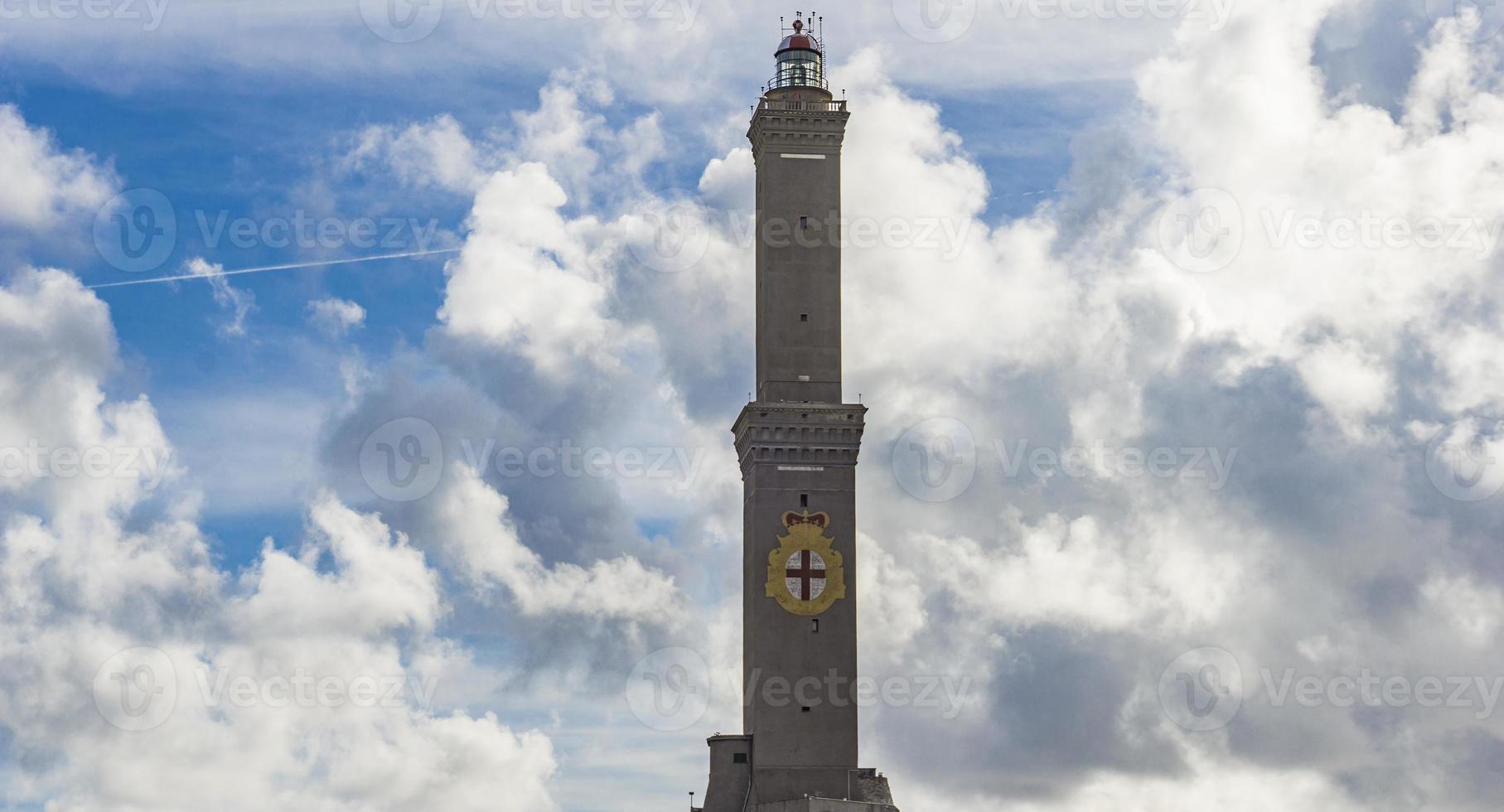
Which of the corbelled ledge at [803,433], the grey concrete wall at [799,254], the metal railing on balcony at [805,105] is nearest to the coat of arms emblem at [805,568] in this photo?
the corbelled ledge at [803,433]

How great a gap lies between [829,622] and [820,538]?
5.15 meters

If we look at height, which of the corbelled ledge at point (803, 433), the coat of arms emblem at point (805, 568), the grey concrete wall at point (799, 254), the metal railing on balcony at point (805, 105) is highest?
the metal railing on balcony at point (805, 105)

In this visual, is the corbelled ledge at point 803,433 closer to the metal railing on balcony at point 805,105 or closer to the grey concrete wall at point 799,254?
the grey concrete wall at point 799,254

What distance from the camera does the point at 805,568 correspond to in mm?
140750

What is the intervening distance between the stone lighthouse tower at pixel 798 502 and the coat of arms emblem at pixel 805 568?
72mm

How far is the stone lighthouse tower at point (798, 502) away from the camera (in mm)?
138250

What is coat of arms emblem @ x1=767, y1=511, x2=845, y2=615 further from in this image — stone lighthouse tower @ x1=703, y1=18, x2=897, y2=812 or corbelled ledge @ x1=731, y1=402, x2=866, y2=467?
corbelled ledge @ x1=731, y1=402, x2=866, y2=467

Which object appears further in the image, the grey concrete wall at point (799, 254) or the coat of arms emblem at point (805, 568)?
the grey concrete wall at point (799, 254)

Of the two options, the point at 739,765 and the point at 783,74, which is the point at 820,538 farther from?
the point at 783,74

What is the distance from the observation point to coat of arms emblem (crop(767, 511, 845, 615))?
461 ft

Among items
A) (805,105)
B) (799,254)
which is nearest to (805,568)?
(799,254)

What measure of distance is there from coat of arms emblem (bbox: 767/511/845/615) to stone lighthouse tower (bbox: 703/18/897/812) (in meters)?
0.07

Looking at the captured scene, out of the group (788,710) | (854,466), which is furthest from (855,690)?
(854,466)

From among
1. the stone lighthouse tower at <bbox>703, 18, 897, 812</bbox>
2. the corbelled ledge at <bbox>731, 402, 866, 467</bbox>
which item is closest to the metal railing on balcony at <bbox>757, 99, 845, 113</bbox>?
the stone lighthouse tower at <bbox>703, 18, 897, 812</bbox>
